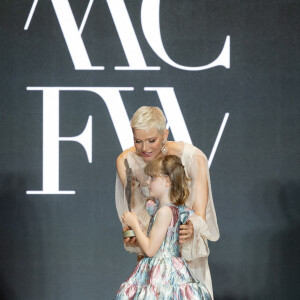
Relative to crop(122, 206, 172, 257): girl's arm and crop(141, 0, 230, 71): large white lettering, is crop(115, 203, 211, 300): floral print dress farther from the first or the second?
crop(141, 0, 230, 71): large white lettering

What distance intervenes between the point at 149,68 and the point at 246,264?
5.71 ft

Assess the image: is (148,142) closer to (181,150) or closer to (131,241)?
(181,150)

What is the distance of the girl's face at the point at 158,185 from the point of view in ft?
10.9

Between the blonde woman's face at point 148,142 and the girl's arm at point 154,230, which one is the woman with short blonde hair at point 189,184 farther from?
the girl's arm at point 154,230

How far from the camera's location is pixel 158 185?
11.0 feet

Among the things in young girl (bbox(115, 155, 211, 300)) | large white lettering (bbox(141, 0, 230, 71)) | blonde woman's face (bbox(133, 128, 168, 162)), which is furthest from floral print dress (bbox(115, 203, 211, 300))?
large white lettering (bbox(141, 0, 230, 71))

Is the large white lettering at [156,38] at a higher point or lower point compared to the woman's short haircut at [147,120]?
higher

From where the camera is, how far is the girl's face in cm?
334

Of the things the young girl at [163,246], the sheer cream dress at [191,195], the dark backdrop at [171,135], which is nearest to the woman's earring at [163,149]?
the sheer cream dress at [191,195]

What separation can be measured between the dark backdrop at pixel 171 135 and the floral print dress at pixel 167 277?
2.00m

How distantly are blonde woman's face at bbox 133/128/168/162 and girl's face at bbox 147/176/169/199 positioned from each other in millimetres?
264

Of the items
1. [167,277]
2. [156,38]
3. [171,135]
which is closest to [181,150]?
[167,277]

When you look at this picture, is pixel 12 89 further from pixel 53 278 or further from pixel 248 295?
pixel 248 295

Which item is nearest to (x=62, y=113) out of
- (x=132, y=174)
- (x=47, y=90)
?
(x=47, y=90)
